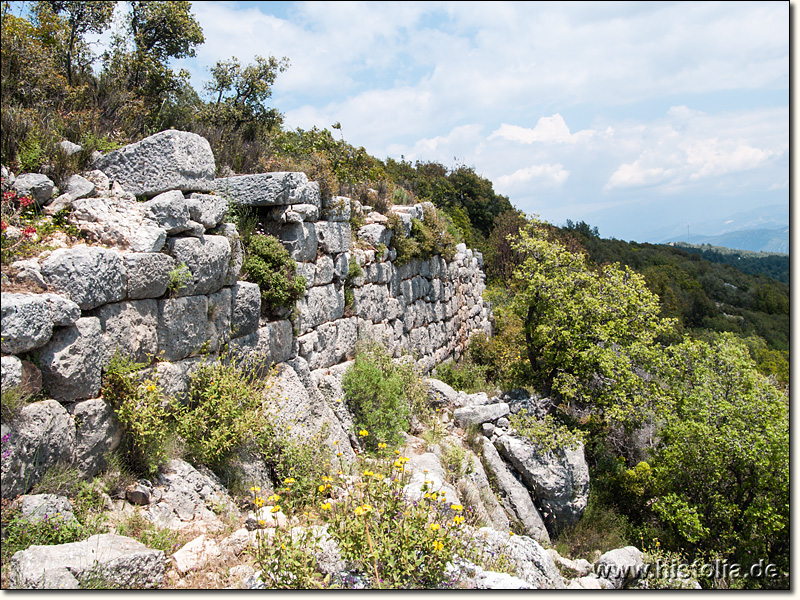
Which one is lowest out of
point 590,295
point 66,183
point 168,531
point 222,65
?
point 168,531

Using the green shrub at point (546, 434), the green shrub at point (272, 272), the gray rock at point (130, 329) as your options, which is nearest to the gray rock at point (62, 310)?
the gray rock at point (130, 329)

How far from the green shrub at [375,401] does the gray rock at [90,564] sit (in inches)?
144

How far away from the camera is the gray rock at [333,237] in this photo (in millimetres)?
7570

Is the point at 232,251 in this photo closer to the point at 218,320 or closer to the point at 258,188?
the point at 218,320

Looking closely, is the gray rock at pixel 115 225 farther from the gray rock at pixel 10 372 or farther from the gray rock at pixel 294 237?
the gray rock at pixel 294 237

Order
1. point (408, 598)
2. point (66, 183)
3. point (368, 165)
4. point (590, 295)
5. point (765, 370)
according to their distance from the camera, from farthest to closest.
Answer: point (765, 370), point (368, 165), point (590, 295), point (66, 183), point (408, 598)

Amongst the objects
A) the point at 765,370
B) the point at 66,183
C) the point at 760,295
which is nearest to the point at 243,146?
the point at 66,183

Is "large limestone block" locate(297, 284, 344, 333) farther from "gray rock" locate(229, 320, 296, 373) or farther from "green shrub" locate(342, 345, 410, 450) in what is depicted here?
"green shrub" locate(342, 345, 410, 450)

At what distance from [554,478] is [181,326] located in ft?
20.7

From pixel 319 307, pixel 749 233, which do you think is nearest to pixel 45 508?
pixel 319 307

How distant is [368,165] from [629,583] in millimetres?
8667

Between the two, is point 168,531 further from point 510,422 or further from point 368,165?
point 368,165

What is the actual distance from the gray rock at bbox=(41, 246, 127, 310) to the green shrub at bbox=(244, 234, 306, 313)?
2.10m

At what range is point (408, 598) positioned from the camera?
3.26 meters
